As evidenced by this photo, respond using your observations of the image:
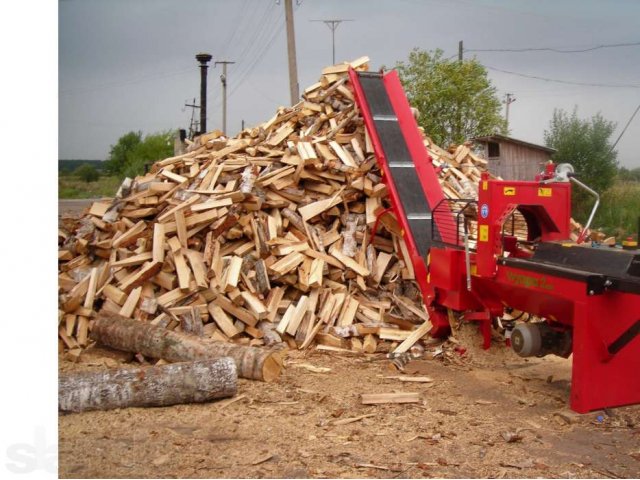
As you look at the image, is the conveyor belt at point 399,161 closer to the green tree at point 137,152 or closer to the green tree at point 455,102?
the green tree at point 137,152

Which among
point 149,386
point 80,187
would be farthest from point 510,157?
point 149,386

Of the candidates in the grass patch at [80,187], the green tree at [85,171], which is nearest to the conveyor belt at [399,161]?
the green tree at [85,171]

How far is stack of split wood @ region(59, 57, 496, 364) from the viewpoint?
823 cm

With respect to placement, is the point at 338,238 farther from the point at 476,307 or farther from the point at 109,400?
the point at 109,400

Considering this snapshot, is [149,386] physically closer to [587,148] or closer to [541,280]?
[541,280]

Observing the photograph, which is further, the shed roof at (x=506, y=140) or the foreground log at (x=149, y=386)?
the shed roof at (x=506, y=140)

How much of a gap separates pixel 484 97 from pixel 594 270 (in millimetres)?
17201

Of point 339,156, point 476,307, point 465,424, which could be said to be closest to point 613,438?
point 465,424

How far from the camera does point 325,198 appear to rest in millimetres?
9539

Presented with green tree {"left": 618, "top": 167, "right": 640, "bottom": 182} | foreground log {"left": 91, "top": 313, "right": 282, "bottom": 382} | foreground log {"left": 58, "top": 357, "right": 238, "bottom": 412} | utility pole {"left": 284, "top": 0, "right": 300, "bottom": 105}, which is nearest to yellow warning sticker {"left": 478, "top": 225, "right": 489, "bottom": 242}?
foreground log {"left": 91, "top": 313, "right": 282, "bottom": 382}

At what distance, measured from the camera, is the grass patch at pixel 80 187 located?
586cm

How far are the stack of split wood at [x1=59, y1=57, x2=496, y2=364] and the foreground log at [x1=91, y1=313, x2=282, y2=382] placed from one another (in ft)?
1.24

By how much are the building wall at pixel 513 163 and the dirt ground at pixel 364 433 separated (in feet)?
49.8
